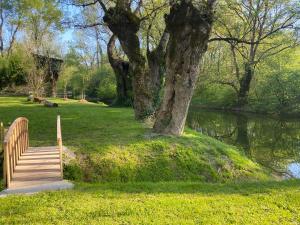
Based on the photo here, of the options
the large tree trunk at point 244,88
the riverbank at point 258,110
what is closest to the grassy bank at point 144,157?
the riverbank at point 258,110

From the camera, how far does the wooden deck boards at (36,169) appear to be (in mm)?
7621

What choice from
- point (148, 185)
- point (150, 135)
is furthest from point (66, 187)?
point (150, 135)

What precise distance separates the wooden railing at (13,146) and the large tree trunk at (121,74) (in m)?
14.5

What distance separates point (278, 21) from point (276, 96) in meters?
6.98

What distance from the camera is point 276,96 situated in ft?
111

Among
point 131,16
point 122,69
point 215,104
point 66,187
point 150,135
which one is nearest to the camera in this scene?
point 66,187

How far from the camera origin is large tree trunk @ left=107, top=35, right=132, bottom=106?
2452cm

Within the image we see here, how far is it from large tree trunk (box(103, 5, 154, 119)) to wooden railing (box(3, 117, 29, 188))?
6.15 m

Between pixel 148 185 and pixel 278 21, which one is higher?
pixel 278 21

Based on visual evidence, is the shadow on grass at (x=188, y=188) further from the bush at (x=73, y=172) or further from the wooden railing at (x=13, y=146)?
the wooden railing at (x=13, y=146)

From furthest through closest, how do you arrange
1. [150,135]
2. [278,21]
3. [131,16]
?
[278,21], [131,16], [150,135]

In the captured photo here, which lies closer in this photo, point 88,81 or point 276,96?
point 276,96

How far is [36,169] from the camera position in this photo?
837cm

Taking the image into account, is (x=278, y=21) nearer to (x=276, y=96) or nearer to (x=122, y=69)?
(x=276, y=96)
